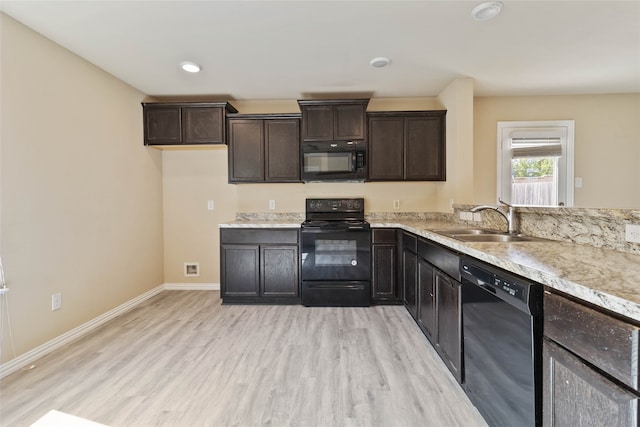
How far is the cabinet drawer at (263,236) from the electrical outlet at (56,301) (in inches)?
56.5

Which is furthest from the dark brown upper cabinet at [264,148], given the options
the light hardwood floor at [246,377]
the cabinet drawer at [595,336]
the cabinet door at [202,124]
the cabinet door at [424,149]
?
the cabinet drawer at [595,336]

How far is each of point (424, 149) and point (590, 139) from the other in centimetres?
215

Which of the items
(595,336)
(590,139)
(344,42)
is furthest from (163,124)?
(590,139)

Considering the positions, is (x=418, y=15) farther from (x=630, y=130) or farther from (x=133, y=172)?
(x=630, y=130)

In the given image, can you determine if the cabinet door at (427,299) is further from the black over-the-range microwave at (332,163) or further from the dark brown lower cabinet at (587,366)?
the black over-the-range microwave at (332,163)

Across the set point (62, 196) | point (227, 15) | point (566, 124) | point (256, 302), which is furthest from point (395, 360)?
point (566, 124)

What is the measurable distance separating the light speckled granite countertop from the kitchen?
5.44 ft

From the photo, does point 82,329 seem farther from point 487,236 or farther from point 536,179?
point 536,179

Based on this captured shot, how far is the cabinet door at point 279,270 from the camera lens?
3041mm

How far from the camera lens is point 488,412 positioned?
1.33 meters

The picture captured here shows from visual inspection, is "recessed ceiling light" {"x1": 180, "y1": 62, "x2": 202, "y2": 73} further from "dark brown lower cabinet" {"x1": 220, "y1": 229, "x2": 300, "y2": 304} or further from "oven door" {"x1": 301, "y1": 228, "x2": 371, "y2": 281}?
"oven door" {"x1": 301, "y1": 228, "x2": 371, "y2": 281}

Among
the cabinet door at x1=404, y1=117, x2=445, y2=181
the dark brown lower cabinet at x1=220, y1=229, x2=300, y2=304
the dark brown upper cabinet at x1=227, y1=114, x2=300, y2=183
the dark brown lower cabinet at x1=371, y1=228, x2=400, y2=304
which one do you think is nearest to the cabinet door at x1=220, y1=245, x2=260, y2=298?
the dark brown lower cabinet at x1=220, y1=229, x2=300, y2=304

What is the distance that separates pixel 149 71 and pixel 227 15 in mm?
1316

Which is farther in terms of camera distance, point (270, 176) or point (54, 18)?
point (270, 176)
